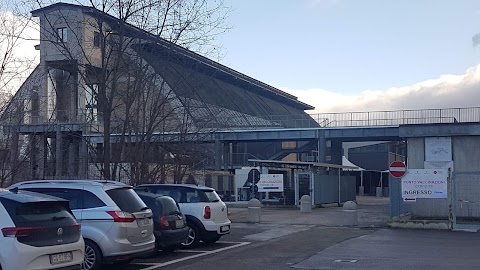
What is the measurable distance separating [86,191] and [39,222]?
3.26m

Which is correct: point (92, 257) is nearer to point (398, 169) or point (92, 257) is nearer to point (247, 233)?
point (247, 233)

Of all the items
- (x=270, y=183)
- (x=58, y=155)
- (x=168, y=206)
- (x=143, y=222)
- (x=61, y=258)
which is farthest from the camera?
(x=270, y=183)

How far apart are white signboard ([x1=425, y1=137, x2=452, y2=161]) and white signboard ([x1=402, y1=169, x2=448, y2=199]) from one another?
12.9 feet

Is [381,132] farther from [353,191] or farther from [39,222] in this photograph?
[39,222]

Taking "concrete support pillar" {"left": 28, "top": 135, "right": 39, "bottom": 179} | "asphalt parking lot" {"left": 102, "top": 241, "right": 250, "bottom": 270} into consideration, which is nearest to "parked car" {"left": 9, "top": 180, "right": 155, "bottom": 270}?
"asphalt parking lot" {"left": 102, "top": 241, "right": 250, "bottom": 270}

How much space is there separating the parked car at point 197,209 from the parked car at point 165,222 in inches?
80.8

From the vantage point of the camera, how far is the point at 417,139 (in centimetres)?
2906

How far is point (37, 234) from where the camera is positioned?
1022 centimetres

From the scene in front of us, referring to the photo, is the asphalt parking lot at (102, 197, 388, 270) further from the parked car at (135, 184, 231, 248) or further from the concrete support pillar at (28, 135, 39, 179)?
the concrete support pillar at (28, 135, 39, 179)

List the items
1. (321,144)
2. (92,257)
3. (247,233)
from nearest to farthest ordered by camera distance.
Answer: (92,257), (247,233), (321,144)

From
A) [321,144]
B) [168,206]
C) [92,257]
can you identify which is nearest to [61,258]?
[92,257]

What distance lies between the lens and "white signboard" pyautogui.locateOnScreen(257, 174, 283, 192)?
1469 inches

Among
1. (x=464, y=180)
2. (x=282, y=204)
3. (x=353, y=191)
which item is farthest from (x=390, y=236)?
(x=353, y=191)

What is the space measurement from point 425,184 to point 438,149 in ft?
13.8
